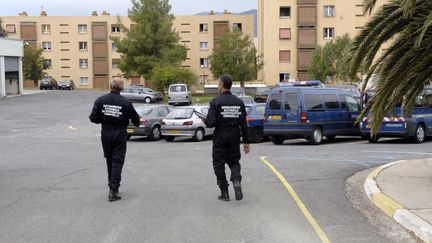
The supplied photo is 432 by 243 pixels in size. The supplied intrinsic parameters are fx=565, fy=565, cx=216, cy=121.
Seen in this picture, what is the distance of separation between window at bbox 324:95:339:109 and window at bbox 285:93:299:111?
3.81 ft

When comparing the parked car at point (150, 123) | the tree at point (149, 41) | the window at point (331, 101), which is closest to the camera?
the window at point (331, 101)

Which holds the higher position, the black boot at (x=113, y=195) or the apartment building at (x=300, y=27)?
the apartment building at (x=300, y=27)

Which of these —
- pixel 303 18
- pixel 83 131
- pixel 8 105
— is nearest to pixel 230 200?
pixel 83 131

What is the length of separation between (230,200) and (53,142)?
15432mm

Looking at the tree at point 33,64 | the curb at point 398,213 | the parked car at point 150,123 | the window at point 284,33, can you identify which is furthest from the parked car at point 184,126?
the tree at point 33,64

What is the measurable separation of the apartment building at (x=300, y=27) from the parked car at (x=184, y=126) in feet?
150

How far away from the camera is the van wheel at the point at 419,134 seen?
19.4m

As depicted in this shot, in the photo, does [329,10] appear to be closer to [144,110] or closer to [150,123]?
[144,110]

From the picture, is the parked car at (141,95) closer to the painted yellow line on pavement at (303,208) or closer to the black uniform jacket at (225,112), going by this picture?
the painted yellow line on pavement at (303,208)

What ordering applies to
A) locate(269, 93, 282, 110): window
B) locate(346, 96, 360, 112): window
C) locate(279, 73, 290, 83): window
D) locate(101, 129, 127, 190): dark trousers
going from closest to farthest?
1. locate(101, 129, 127, 190): dark trousers
2. locate(269, 93, 282, 110): window
3. locate(346, 96, 360, 112): window
4. locate(279, 73, 290, 83): window

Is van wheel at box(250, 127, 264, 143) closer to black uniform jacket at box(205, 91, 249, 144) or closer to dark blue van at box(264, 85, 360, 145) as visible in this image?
dark blue van at box(264, 85, 360, 145)

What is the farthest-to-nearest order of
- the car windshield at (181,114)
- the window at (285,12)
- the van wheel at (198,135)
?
the window at (285,12), the car windshield at (181,114), the van wheel at (198,135)

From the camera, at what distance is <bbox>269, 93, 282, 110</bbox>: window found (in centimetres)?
1952

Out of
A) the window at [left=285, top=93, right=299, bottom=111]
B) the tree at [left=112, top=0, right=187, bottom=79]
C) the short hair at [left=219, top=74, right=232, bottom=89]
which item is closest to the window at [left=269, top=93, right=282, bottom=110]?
the window at [left=285, top=93, right=299, bottom=111]
